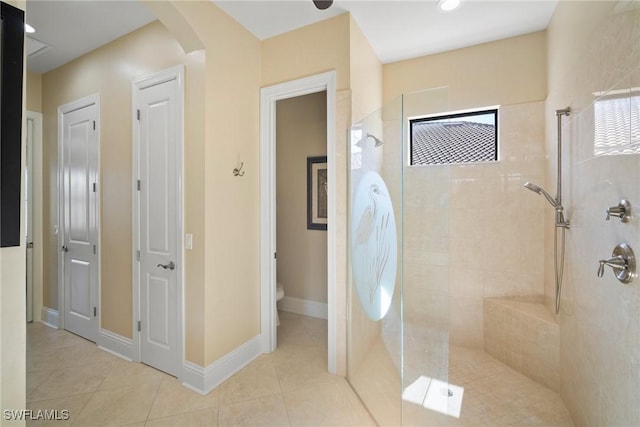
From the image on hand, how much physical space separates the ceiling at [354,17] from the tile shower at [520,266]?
1.34 feet

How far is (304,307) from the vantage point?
336 centimetres

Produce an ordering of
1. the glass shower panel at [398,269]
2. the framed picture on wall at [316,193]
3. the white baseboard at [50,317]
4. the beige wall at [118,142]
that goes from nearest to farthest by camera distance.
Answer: the glass shower panel at [398,269]
the beige wall at [118,142]
the white baseboard at [50,317]
the framed picture on wall at [316,193]

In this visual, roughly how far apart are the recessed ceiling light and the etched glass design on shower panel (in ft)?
3.75

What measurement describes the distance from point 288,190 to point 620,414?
3.04m

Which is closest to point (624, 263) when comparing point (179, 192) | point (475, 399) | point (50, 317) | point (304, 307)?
point (475, 399)

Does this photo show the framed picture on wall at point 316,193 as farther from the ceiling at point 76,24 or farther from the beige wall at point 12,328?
the beige wall at point 12,328

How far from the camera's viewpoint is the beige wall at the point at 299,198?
322 cm

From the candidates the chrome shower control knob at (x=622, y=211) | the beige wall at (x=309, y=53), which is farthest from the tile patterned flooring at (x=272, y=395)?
the beige wall at (x=309, y=53)

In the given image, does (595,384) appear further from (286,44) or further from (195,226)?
(286,44)

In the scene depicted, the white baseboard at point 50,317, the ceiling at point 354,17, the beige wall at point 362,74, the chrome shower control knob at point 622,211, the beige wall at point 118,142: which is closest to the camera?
the chrome shower control knob at point 622,211

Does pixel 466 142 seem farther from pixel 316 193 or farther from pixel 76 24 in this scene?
pixel 76 24

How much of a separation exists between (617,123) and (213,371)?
8.83ft

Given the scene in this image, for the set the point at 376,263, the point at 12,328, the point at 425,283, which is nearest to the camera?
the point at 12,328

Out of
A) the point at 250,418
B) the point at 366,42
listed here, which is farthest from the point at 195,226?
the point at 366,42
